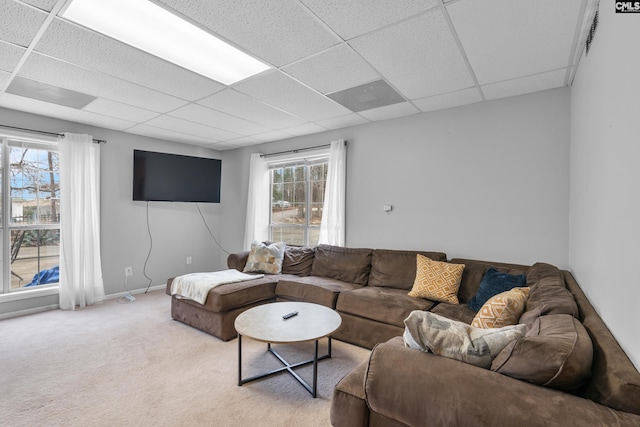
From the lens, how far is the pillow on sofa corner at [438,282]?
2.81 metres

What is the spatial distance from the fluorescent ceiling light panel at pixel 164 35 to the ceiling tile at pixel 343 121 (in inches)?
55.4

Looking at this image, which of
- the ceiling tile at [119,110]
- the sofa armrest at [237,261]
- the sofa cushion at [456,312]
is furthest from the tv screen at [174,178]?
the sofa cushion at [456,312]

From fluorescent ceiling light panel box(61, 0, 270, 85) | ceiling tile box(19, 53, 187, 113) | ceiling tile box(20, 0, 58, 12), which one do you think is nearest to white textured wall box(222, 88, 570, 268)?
fluorescent ceiling light panel box(61, 0, 270, 85)

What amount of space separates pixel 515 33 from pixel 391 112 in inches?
63.6

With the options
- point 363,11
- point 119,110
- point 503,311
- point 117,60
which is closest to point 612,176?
point 503,311

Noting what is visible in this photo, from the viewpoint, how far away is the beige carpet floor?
1.86 m

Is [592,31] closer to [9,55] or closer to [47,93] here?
[9,55]

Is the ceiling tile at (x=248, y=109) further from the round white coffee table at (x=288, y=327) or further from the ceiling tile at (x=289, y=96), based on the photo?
the round white coffee table at (x=288, y=327)

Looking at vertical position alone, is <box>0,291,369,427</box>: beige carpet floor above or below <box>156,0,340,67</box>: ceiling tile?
below

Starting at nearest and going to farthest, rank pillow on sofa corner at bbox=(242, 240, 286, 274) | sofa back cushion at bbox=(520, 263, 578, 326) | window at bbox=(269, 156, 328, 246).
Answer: sofa back cushion at bbox=(520, 263, 578, 326) < pillow on sofa corner at bbox=(242, 240, 286, 274) < window at bbox=(269, 156, 328, 246)

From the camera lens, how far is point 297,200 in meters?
4.82

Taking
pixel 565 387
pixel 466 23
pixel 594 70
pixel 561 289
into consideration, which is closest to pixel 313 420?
pixel 565 387

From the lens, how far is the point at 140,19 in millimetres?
1869

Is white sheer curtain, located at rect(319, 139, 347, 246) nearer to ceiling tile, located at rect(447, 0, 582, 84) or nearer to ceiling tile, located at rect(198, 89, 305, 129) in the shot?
ceiling tile, located at rect(198, 89, 305, 129)
